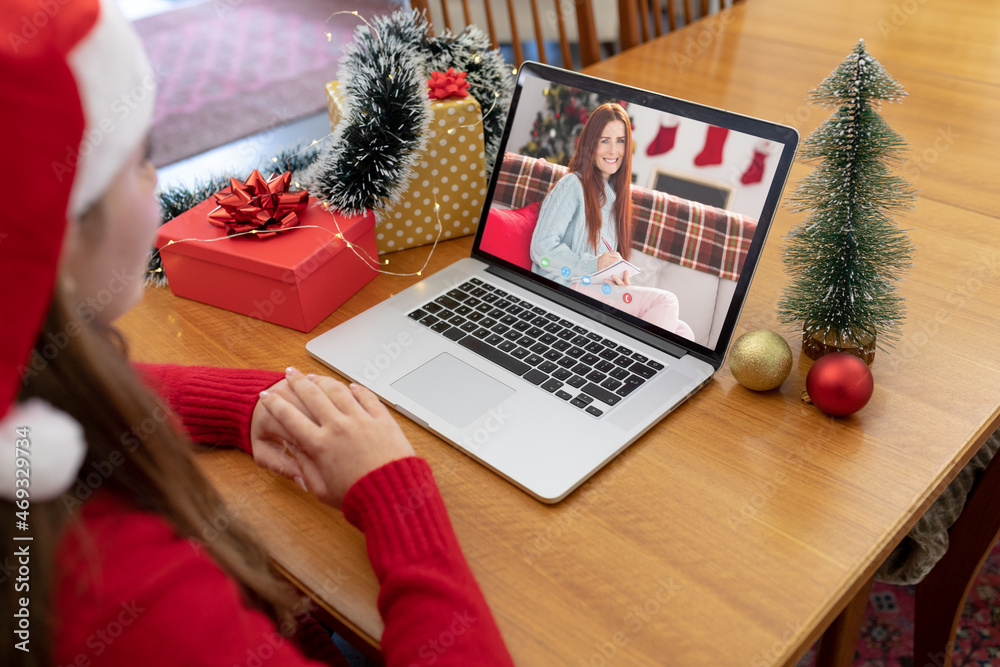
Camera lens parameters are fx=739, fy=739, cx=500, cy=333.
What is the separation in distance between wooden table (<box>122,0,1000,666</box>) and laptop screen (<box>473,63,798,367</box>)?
0.09 metres

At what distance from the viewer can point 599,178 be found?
83 centimetres

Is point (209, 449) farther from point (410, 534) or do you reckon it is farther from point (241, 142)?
point (241, 142)

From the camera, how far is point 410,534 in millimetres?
583

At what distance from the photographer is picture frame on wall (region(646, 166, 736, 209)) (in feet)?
2.48

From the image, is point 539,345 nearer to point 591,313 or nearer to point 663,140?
point 591,313

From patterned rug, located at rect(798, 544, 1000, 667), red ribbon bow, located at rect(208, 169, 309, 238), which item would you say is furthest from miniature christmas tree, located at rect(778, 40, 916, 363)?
patterned rug, located at rect(798, 544, 1000, 667)

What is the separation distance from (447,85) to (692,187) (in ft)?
1.19

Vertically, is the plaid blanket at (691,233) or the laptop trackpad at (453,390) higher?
the plaid blanket at (691,233)

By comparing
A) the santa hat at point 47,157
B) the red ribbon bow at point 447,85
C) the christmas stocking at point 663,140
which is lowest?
the christmas stocking at point 663,140

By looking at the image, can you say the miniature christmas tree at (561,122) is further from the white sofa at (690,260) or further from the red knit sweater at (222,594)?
the red knit sweater at (222,594)

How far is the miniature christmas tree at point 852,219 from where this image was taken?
71cm

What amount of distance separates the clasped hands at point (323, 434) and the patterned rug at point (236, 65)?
2393mm

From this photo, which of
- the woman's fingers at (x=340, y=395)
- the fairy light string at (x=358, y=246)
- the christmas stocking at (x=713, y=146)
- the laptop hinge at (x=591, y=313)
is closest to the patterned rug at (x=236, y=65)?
the fairy light string at (x=358, y=246)

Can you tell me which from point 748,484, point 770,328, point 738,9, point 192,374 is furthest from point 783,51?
point 192,374
